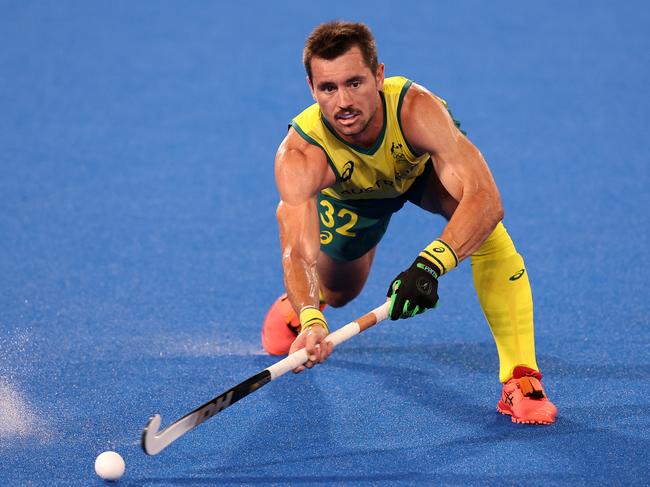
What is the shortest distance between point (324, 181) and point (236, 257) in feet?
7.35

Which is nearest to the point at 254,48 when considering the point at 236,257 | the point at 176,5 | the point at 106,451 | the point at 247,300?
the point at 176,5

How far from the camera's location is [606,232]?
274 inches

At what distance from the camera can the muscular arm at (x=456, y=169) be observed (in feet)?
13.9

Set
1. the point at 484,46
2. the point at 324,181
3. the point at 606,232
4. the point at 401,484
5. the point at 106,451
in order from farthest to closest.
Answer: the point at 484,46
the point at 606,232
the point at 324,181
the point at 106,451
the point at 401,484

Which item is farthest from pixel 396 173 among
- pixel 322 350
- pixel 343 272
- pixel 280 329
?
pixel 280 329

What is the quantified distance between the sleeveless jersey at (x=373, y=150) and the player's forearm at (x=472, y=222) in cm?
40

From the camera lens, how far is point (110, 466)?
3895mm

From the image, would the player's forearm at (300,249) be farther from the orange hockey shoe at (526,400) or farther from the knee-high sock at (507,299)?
the orange hockey shoe at (526,400)

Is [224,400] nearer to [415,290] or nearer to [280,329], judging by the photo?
[415,290]

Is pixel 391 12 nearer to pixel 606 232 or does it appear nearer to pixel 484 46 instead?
pixel 484 46

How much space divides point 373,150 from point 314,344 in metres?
0.99

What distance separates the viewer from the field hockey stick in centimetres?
370

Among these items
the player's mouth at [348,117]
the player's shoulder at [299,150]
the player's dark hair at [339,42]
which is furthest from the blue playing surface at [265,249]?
the player's dark hair at [339,42]

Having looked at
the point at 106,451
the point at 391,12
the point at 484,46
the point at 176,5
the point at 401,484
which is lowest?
the point at 401,484
